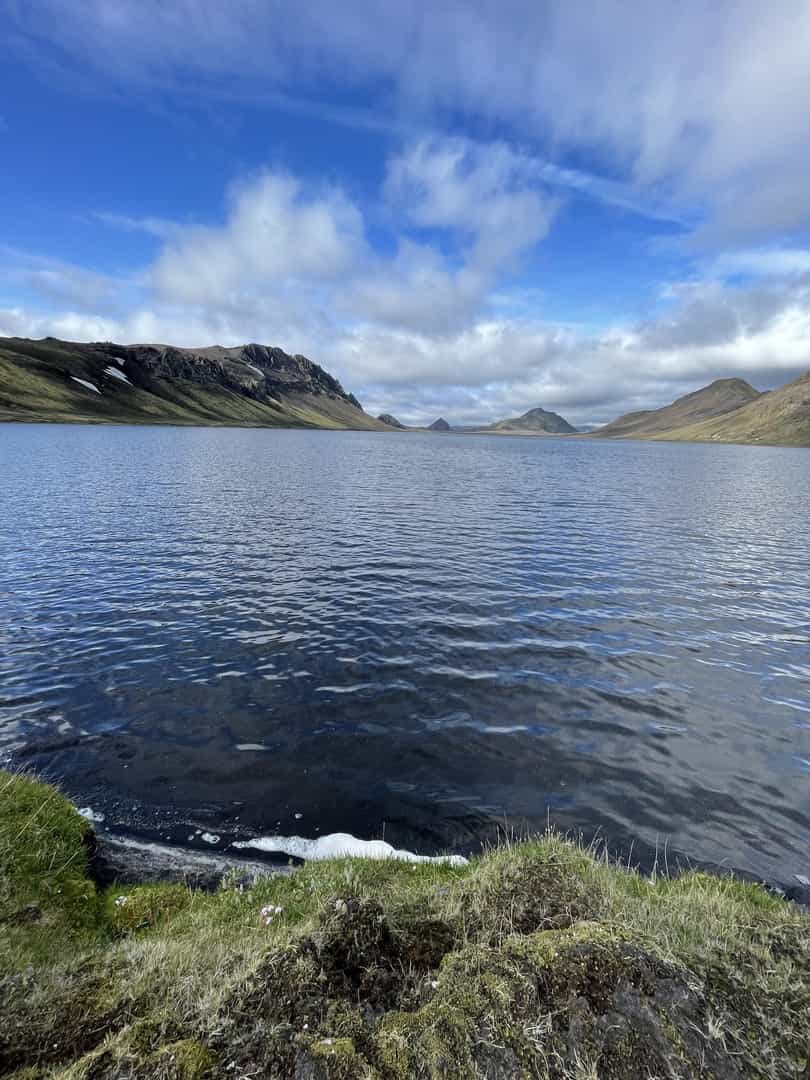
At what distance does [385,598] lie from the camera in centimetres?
2511

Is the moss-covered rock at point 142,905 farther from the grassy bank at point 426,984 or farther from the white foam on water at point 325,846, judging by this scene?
the white foam on water at point 325,846

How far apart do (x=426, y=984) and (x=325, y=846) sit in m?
5.91

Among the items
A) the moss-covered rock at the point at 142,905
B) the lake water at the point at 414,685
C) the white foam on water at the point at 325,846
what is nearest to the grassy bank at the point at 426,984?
the moss-covered rock at the point at 142,905

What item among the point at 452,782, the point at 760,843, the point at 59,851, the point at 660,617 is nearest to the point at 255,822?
the point at 59,851

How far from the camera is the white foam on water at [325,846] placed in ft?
33.8

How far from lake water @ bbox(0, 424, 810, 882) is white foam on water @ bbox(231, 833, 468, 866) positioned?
0.83 feet

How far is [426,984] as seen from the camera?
5348 mm

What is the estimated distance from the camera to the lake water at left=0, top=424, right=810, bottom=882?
1173 cm

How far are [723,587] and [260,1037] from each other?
3095 cm

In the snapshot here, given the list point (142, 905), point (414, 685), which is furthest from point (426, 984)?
point (414, 685)

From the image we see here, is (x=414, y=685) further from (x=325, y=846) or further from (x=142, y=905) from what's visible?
(x=142, y=905)

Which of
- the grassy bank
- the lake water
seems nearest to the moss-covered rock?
the grassy bank

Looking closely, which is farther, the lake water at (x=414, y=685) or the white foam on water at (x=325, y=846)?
the lake water at (x=414, y=685)

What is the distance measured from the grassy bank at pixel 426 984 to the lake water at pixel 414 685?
4231 millimetres
